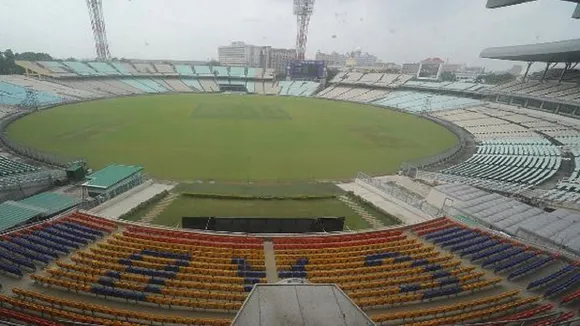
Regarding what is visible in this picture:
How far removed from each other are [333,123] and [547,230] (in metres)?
40.8

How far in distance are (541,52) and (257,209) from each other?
178 ft

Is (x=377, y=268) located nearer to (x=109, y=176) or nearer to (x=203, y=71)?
(x=109, y=176)

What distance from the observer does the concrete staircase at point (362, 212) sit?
22.4 metres

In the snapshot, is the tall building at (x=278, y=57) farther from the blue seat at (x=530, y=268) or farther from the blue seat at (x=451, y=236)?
the blue seat at (x=530, y=268)

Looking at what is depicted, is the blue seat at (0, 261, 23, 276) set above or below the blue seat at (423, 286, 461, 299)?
above

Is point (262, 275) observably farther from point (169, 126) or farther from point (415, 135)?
point (415, 135)

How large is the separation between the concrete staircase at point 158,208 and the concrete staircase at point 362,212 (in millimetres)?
13262

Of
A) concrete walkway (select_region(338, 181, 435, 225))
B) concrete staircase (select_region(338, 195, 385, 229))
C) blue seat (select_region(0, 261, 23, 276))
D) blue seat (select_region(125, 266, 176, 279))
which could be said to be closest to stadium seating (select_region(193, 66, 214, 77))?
concrete walkway (select_region(338, 181, 435, 225))

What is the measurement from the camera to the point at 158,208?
2345 cm

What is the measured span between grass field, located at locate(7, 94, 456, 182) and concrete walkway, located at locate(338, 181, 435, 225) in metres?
3.10

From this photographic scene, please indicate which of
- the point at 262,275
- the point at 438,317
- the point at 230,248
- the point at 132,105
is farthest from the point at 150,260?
the point at 132,105

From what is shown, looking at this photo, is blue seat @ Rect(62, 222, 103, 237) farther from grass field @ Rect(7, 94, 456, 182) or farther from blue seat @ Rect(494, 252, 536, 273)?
blue seat @ Rect(494, 252, 536, 273)

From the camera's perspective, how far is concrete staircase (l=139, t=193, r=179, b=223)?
21.8m

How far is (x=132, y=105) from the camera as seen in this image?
66312 mm
